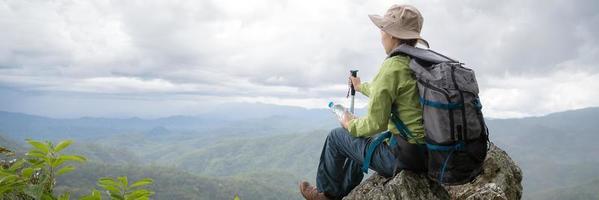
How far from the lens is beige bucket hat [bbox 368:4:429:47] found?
6188mm

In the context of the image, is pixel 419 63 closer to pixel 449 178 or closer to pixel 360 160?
pixel 449 178

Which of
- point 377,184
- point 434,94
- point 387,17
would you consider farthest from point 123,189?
point 377,184

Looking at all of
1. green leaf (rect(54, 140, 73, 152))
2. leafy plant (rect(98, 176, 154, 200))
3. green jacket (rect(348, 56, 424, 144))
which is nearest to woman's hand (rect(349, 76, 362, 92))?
green jacket (rect(348, 56, 424, 144))

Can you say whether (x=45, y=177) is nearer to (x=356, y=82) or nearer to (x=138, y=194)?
(x=138, y=194)

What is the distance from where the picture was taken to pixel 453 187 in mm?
8055

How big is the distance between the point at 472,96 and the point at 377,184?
9.11ft

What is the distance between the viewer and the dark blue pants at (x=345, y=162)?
7160 mm

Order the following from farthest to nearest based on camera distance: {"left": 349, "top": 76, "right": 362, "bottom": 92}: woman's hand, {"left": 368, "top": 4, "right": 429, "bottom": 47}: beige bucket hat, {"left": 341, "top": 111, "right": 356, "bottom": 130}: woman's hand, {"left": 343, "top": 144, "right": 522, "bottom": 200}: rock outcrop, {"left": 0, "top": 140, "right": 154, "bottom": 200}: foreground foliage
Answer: {"left": 349, "top": 76, "right": 362, "bottom": 92}: woman's hand, {"left": 341, "top": 111, "right": 356, "bottom": 130}: woman's hand, {"left": 343, "top": 144, "right": 522, "bottom": 200}: rock outcrop, {"left": 368, "top": 4, "right": 429, "bottom": 47}: beige bucket hat, {"left": 0, "top": 140, "right": 154, "bottom": 200}: foreground foliage

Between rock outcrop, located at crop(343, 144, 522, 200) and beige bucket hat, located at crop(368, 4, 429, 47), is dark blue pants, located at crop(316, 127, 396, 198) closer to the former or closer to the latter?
rock outcrop, located at crop(343, 144, 522, 200)

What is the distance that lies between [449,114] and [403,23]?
4.91 ft

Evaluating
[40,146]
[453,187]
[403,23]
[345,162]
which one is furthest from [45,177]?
[453,187]

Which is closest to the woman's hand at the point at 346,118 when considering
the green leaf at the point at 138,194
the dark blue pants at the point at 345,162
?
the dark blue pants at the point at 345,162

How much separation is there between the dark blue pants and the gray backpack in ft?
3.55

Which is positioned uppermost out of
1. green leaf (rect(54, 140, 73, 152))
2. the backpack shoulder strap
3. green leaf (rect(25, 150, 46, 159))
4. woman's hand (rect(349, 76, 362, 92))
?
the backpack shoulder strap
